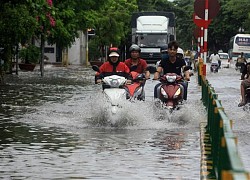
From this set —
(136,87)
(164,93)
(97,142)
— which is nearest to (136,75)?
(136,87)

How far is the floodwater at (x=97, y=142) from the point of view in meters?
9.20

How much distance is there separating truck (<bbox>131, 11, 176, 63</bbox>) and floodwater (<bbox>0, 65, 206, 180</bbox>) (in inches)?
1089

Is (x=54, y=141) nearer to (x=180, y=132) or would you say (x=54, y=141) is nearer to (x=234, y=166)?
(x=180, y=132)

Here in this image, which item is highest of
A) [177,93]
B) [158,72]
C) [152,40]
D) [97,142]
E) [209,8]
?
[209,8]

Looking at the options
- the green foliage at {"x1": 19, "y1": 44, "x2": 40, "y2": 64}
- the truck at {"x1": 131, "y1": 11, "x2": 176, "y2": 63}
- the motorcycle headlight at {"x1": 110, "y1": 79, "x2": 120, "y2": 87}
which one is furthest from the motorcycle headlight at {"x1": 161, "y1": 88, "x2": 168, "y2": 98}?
the truck at {"x1": 131, "y1": 11, "x2": 176, "y2": 63}

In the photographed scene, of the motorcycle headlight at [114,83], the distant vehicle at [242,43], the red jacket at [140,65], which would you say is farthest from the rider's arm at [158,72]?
the distant vehicle at [242,43]

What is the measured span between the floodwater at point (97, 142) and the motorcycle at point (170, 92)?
18cm

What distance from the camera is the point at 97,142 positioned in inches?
472

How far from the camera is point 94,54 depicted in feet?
244

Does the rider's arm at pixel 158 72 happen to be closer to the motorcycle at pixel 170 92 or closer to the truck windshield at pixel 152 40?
the motorcycle at pixel 170 92

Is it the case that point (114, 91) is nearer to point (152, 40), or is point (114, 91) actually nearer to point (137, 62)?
point (137, 62)

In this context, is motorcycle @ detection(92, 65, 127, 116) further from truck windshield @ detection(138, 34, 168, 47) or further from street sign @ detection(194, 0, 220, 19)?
truck windshield @ detection(138, 34, 168, 47)

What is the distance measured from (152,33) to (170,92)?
105ft

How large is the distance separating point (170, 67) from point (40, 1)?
9059 mm
